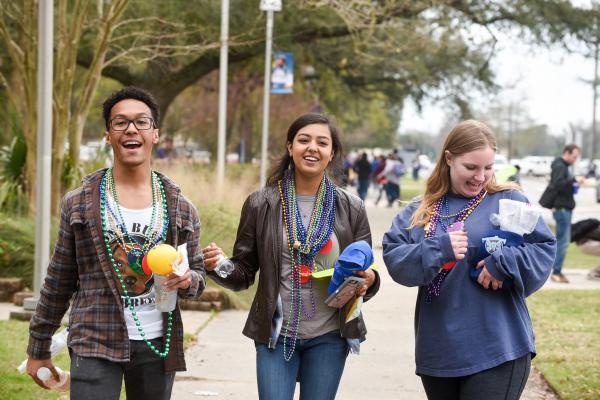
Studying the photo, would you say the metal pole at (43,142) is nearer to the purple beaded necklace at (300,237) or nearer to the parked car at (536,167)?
the purple beaded necklace at (300,237)

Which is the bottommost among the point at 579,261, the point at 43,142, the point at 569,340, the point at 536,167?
the point at 579,261

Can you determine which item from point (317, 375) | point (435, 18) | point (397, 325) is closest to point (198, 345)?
point (397, 325)

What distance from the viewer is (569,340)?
30.6 feet

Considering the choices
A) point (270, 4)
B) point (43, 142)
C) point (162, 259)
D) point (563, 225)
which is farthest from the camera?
point (270, 4)

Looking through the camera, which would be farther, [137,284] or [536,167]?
[536,167]

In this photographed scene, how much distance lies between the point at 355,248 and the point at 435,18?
845 inches

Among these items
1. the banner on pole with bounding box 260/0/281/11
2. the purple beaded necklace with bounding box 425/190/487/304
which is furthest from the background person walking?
the purple beaded necklace with bounding box 425/190/487/304

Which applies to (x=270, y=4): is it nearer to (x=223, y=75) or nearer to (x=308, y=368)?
(x=223, y=75)

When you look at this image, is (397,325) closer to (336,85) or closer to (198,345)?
(198,345)

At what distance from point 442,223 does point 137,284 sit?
1.31m

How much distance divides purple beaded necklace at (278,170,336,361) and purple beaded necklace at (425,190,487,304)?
18.9 inches

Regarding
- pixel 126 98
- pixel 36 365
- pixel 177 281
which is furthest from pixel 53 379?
pixel 126 98

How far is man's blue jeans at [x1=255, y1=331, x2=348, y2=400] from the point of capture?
14.4ft

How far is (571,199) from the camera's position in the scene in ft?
45.4
